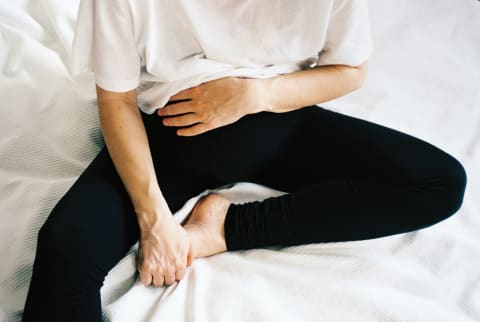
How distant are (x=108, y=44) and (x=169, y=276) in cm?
38

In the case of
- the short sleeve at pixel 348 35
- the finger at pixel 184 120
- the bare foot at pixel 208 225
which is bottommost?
the bare foot at pixel 208 225

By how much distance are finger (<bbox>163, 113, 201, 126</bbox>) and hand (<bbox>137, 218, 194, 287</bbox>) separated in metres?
0.16

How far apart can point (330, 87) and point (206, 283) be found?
42 centimetres

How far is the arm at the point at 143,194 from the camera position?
741 mm

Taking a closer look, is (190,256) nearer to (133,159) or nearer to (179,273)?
(179,273)

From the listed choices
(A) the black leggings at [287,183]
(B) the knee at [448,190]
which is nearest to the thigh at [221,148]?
(A) the black leggings at [287,183]

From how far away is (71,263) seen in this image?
665 mm

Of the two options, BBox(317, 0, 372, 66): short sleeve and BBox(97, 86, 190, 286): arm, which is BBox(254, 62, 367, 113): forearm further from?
BBox(97, 86, 190, 286): arm

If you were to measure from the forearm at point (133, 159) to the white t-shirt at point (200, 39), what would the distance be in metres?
0.05

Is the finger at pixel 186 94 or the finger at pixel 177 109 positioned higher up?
Result: the finger at pixel 186 94

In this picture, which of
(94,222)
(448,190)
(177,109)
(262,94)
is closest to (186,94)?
(177,109)

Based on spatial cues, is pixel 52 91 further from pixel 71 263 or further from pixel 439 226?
pixel 439 226

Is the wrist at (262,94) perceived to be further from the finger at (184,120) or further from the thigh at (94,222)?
the thigh at (94,222)

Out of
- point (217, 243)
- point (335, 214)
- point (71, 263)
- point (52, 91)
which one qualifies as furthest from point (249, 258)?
point (52, 91)
